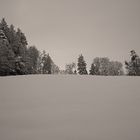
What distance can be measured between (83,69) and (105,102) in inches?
1667

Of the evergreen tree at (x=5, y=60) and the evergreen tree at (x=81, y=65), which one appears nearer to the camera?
the evergreen tree at (x=5, y=60)

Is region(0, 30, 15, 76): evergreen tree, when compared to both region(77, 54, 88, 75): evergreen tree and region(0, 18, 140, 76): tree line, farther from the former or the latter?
region(77, 54, 88, 75): evergreen tree

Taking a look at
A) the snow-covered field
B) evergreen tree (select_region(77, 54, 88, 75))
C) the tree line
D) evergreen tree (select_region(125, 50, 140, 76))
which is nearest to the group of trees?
the tree line

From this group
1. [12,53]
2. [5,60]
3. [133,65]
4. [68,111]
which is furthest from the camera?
[133,65]

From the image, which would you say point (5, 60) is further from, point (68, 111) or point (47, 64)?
point (47, 64)

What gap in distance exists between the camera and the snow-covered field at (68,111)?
747 cm

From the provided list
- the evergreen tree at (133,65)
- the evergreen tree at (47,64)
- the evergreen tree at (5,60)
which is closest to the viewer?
the evergreen tree at (5,60)

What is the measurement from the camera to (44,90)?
1216 centimetres

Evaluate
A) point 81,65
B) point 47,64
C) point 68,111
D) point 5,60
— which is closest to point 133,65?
point 81,65

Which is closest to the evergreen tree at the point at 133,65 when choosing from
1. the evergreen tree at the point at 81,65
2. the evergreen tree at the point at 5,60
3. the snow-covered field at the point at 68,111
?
the evergreen tree at the point at 81,65

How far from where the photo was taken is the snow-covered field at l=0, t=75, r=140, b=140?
7.47 meters

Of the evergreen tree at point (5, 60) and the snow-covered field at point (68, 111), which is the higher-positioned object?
the evergreen tree at point (5, 60)

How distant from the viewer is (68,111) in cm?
922

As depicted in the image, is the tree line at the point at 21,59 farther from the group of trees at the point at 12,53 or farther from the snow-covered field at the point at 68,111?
the snow-covered field at the point at 68,111
